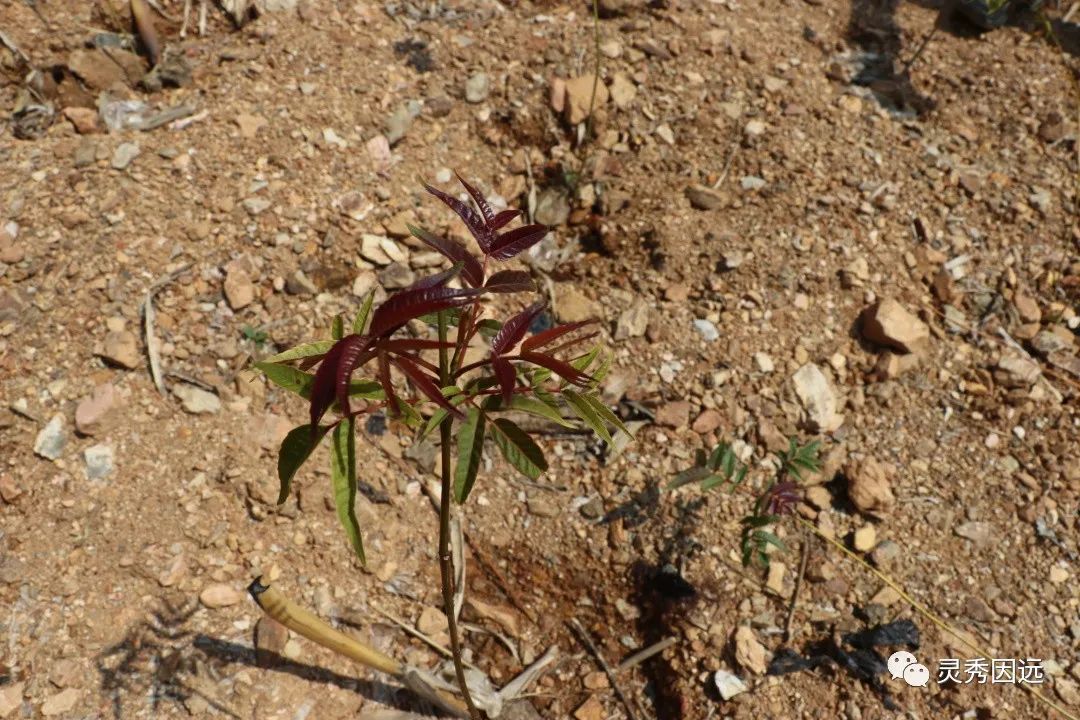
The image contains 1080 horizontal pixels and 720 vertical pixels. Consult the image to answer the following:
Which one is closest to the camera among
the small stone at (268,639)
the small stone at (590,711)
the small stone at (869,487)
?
the small stone at (268,639)

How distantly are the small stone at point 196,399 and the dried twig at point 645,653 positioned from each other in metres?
1.33

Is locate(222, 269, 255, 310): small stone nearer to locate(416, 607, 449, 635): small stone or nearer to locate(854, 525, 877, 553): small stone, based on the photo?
locate(416, 607, 449, 635): small stone

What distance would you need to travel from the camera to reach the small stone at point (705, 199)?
9.08 feet

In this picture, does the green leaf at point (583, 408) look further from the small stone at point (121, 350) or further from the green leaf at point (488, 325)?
the small stone at point (121, 350)

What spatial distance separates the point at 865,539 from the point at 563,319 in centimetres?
113

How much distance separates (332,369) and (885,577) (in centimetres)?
188

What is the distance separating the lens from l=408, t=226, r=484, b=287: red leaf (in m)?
1.12

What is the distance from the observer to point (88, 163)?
2486 millimetres

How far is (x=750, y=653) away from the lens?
2.09 m

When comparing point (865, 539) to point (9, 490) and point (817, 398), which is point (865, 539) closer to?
point (817, 398)

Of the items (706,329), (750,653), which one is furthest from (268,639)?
(706,329)

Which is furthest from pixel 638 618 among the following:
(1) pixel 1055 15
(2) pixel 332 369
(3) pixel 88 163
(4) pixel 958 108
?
(1) pixel 1055 15

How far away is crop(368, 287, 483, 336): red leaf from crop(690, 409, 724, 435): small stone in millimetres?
1570

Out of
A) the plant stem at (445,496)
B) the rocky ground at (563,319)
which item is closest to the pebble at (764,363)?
the rocky ground at (563,319)
